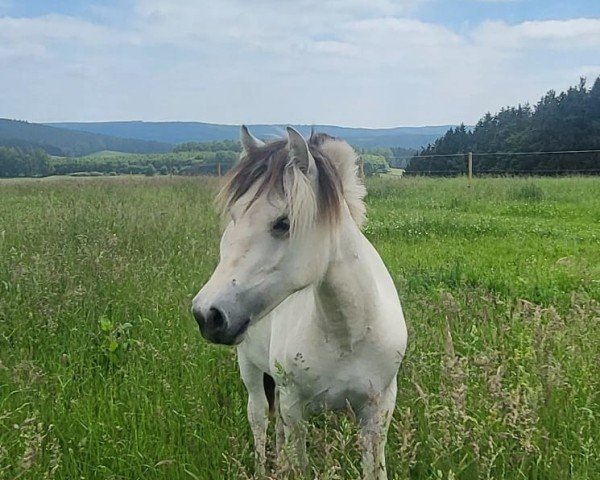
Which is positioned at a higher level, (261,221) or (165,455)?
(261,221)

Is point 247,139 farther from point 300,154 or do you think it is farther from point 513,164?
point 513,164

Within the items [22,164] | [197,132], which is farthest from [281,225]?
[197,132]

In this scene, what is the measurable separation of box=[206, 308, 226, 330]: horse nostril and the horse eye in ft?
1.09

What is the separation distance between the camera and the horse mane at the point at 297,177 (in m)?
1.96

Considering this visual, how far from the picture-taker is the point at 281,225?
197 cm

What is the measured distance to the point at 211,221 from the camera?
A: 7.63 metres

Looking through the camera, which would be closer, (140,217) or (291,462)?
(291,462)

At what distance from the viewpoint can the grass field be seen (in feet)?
7.57

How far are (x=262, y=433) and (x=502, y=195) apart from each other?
1273cm

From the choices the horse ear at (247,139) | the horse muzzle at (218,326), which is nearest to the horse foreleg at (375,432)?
the horse muzzle at (218,326)

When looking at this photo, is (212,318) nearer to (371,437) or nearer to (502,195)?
(371,437)

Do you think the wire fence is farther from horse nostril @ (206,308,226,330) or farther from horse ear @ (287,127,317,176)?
horse nostril @ (206,308,226,330)

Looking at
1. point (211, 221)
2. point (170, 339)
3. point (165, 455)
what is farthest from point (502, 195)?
point (165, 455)

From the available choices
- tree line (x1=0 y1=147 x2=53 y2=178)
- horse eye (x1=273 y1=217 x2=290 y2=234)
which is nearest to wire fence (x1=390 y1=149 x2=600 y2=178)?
tree line (x1=0 y1=147 x2=53 y2=178)
